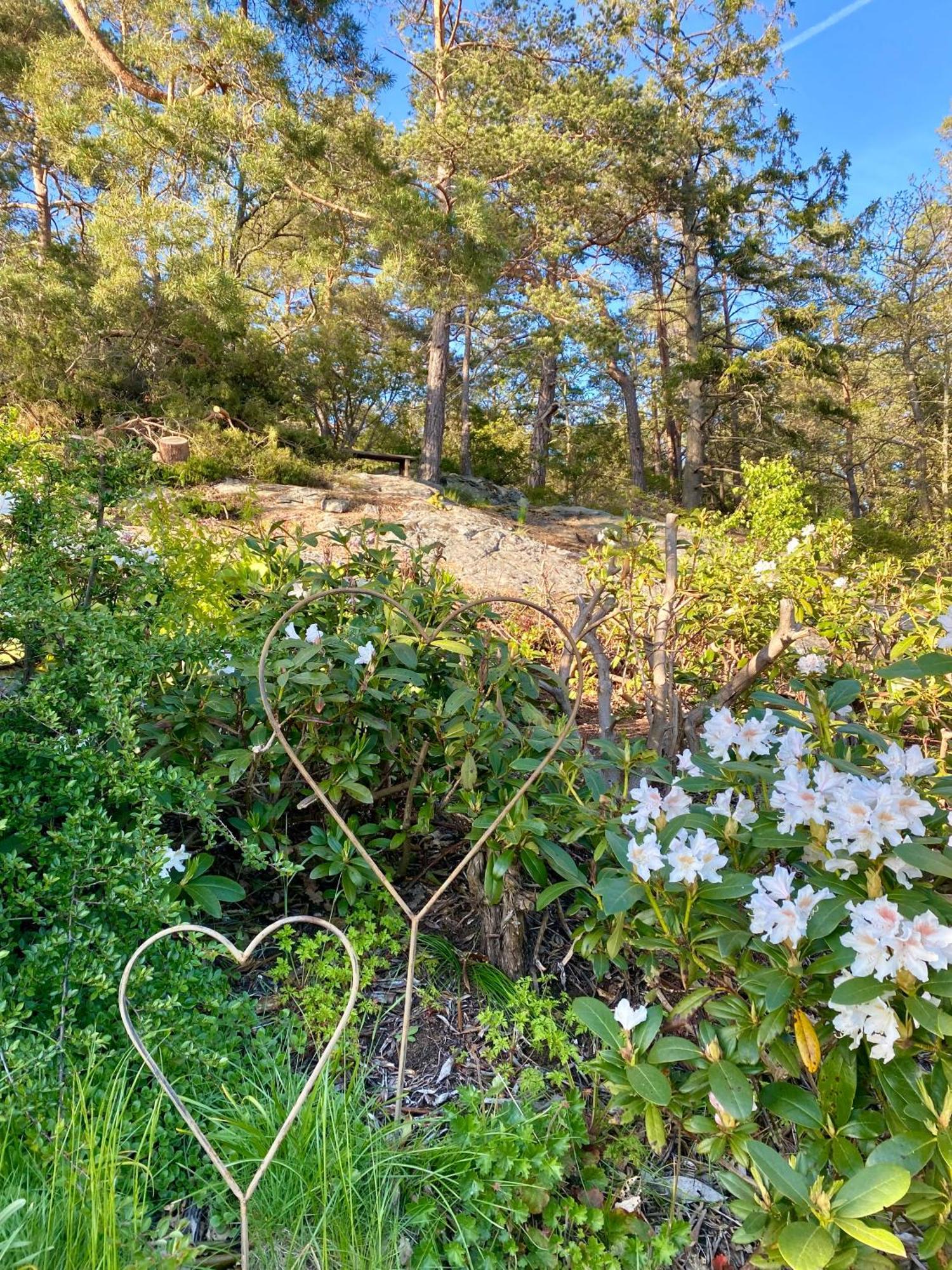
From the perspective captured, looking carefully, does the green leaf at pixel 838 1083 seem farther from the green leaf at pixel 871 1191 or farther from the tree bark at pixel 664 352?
the tree bark at pixel 664 352

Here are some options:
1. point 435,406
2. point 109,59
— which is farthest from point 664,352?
point 109,59

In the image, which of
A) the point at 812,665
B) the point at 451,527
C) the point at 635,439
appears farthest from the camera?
the point at 635,439

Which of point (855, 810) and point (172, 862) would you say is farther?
point (172, 862)

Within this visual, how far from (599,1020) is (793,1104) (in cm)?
26

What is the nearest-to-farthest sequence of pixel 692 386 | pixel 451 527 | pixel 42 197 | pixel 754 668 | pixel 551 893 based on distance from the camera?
pixel 551 893 < pixel 754 668 < pixel 451 527 < pixel 42 197 < pixel 692 386

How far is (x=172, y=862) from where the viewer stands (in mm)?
1174

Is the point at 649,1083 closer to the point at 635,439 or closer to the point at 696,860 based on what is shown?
the point at 696,860

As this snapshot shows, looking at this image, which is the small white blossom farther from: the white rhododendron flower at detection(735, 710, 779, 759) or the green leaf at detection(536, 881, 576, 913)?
the white rhododendron flower at detection(735, 710, 779, 759)

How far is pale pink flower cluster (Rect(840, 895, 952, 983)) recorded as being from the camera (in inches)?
30.8

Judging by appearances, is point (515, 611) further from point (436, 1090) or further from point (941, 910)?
point (941, 910)

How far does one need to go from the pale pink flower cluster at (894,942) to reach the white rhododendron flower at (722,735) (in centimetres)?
39

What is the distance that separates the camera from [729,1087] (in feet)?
2.95

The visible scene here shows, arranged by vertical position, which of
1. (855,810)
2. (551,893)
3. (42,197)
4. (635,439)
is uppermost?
(42,197)

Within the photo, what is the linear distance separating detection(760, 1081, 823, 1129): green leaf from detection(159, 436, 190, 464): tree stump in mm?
6165
